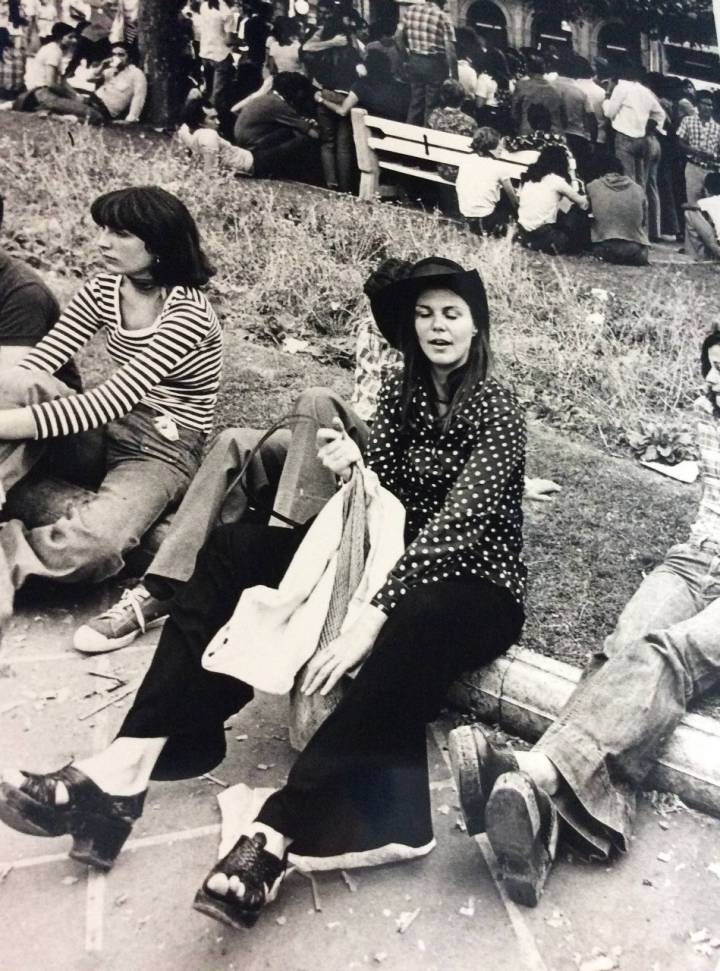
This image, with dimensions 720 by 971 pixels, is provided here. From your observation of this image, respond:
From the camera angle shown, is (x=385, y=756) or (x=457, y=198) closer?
(x=385, y=756)

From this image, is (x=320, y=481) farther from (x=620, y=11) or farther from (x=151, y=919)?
(x=620, y=11)

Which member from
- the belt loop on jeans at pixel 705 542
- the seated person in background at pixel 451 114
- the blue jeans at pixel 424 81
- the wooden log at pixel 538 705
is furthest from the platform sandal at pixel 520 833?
the blue jeans at pixel 424 81

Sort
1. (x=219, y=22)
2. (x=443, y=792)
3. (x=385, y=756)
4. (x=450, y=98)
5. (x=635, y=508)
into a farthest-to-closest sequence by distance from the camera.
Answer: (x=219, y=22) < (x=450, y=98) < (x=635, y=508) < (x=443, y=792) < (x=385, y=756)

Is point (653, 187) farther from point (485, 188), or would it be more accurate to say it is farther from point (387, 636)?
point (387, 636)

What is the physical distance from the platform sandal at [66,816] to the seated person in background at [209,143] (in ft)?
5.05

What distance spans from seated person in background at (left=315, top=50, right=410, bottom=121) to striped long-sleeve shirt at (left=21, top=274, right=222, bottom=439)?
604mm

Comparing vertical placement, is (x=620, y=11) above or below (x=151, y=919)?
above

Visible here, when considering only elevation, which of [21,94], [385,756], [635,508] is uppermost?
[21,94]

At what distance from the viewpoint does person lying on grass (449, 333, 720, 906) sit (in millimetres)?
1621

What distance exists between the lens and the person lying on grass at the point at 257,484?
220 cm

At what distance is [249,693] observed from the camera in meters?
1.90

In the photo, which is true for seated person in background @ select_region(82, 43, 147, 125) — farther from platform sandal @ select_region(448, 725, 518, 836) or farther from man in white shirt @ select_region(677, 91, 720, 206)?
platform sandal @ select_region(448, 725, 518, 836)

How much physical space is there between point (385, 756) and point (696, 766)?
0.57 m

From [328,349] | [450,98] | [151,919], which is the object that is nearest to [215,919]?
[151,919]
